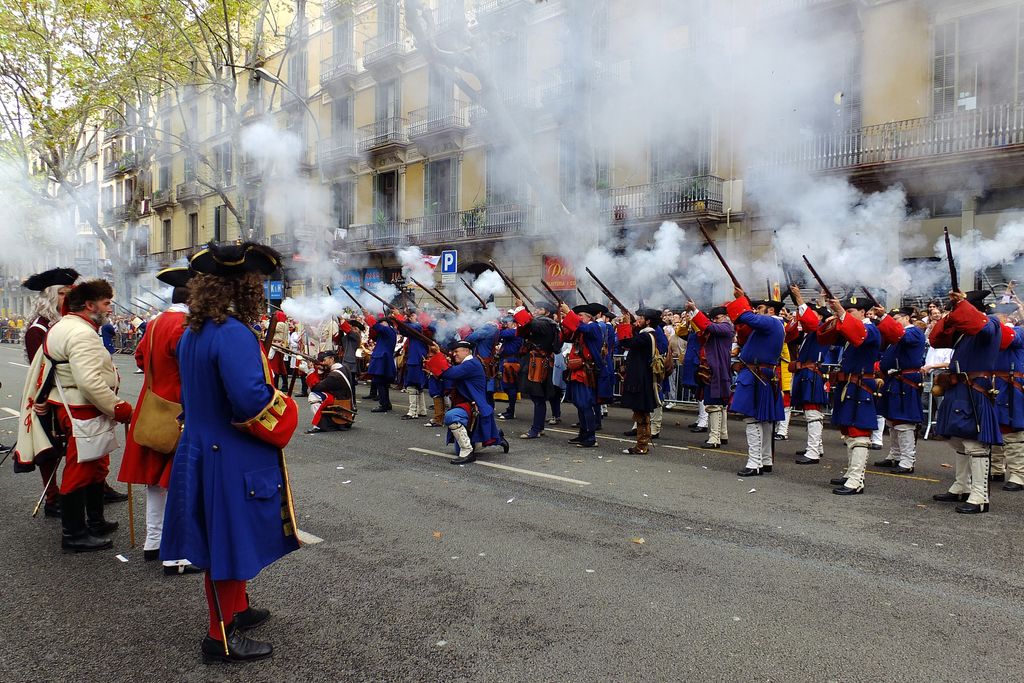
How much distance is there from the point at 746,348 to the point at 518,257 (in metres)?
11.9

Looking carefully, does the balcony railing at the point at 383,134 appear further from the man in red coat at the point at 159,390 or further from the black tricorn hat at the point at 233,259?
the black tricorn hat at the point at 233,259

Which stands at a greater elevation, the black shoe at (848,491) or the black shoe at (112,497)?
the black shoe at (112,497)

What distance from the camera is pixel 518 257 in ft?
62.2

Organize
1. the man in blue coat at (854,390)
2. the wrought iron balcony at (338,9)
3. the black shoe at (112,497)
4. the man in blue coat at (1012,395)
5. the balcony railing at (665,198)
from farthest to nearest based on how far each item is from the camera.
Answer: the wrought iron balcony at (338,9)
the balcony railing at (665,198)
the man in blue coat at (854,390)
the man in blue coat at (1012,395)
the black shoe at (112,497)

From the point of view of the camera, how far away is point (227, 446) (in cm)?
305

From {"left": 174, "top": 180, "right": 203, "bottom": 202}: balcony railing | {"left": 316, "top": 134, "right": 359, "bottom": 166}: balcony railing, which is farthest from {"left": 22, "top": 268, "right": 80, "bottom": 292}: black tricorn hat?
{"left": 174, "top": 180, "right": 203, "bottom": 202}: balcony railing

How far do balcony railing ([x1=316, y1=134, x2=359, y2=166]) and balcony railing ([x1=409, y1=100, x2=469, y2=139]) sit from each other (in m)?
2.89

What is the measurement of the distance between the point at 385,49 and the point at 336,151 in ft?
14.7

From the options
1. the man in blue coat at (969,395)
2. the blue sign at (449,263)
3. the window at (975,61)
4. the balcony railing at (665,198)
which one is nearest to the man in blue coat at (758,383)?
the man in blue coat at (969,395)

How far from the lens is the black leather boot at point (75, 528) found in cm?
461

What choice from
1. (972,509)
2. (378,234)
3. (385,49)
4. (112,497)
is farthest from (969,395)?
(378,234)

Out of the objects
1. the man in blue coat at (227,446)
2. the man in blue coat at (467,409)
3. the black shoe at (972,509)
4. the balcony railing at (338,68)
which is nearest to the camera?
the man in blue coat at (227,446)

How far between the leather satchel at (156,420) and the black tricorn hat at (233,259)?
A: 1304mm

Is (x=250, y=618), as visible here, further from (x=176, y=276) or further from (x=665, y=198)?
(x=665, y=198)
